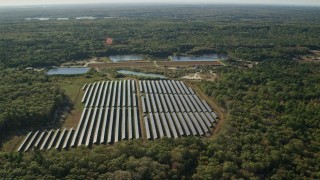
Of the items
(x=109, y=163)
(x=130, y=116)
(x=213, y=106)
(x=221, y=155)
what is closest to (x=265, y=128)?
(x=221, y=155)

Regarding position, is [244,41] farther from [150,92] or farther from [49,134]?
[49,134]

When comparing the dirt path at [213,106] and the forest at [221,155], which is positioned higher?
the forest at [221,155]

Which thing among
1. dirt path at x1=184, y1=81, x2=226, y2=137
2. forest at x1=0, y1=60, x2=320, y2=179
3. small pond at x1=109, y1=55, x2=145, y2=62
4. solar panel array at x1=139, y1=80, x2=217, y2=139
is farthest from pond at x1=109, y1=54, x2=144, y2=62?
forest at x1=0, y1=60, x2=320, y2=179

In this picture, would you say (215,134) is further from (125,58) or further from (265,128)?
(125,58)

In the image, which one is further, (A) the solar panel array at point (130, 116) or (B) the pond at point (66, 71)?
(B) the pond at point (66, 71)

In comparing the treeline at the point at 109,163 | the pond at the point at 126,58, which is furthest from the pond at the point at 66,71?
the treeline at the point at 109,163

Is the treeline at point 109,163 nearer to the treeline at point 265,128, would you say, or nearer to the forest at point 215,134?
the forest at point 215,134
